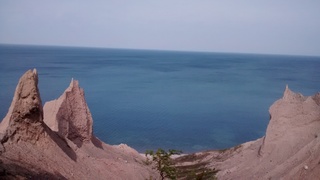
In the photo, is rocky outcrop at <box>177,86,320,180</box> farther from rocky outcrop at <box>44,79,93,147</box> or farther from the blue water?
the blue water

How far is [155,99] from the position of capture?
104688 mm

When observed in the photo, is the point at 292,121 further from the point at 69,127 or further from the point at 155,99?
the point at 155,99

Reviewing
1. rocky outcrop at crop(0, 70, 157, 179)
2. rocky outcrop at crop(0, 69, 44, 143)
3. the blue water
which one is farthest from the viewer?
the blue water

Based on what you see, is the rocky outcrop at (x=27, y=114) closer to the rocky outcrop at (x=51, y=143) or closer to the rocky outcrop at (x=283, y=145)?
the rocky outcrop at (x=51, y=143)

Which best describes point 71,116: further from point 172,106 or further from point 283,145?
point 172,106

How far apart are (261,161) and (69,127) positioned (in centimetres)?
1712

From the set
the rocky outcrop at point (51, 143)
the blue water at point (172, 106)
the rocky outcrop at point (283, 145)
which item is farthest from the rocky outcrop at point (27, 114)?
the blue water at point (172, 106)

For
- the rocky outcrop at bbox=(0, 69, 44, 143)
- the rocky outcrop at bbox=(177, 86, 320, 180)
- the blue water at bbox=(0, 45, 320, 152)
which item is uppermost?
the rocky outcrop at bbox=(0, 69, 44, 143)

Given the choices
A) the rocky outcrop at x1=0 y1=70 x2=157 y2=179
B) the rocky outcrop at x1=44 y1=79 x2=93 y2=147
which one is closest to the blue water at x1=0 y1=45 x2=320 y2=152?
the rocky outcrop at x1=44 y1=79 x2=93 y2=147

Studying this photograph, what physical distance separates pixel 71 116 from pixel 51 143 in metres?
9.37

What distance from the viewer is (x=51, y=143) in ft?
75.3

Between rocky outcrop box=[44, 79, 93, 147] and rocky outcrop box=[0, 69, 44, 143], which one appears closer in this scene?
rocky outcrop box=[0, 69, 44, 143]

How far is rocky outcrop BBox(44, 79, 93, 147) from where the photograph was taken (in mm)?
30325

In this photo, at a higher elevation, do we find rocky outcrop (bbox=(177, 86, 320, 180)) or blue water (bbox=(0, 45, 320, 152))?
rocky outcrop (bbox=(177, 86, 320, 180))
